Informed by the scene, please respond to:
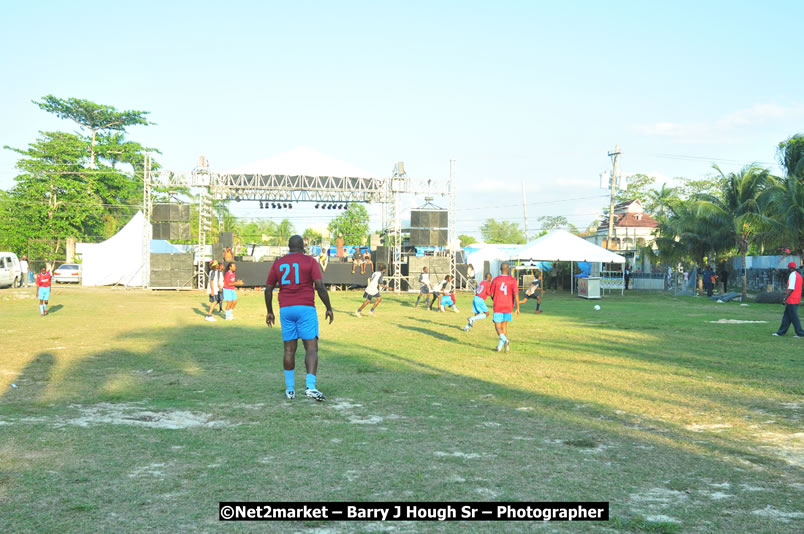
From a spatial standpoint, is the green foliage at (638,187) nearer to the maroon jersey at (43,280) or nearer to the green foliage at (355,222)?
the green foliage at (355,222)

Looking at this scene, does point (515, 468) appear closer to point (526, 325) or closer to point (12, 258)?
point (526, 325)

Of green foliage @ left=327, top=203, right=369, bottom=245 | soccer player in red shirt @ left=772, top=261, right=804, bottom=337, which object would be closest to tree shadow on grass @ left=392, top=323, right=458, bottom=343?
soccer player in red shirt @ left=772, top=261, right=804, bottom=337

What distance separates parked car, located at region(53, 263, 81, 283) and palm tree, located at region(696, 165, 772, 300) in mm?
34664

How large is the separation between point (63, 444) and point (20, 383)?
3.36m

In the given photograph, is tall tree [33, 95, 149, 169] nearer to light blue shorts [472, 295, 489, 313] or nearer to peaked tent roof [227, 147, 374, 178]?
peaked tent roof [227, 147, 374, 178]

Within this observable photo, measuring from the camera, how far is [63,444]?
5059 mm

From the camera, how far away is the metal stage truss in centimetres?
3123

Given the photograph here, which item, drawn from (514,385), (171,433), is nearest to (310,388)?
(171,433)

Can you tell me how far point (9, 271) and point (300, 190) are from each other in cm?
1530

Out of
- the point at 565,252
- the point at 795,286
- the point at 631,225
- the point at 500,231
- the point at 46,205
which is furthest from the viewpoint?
the point at 500,231

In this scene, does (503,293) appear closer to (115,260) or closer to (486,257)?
(486,257)

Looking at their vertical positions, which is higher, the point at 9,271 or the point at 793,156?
the point at 793,156

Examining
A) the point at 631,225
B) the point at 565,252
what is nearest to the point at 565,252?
the point at 565,252

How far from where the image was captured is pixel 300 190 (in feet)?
105
